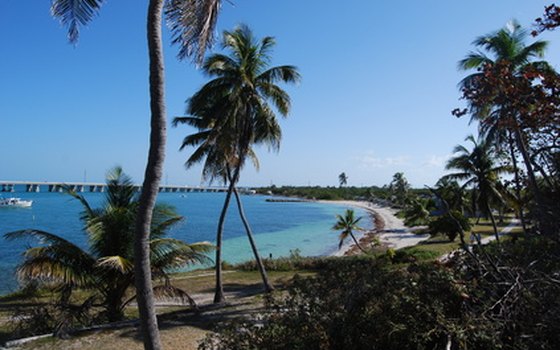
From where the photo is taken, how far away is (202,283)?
1934 cm

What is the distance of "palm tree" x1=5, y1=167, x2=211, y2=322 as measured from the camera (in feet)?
30.3

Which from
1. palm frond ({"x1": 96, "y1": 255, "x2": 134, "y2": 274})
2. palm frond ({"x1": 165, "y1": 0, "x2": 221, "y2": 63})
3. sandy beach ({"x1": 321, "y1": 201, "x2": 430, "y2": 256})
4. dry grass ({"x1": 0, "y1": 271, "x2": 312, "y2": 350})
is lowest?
sandy beach ({"x1": 321, "y1": 201, "x2": 430, "y2": 256})

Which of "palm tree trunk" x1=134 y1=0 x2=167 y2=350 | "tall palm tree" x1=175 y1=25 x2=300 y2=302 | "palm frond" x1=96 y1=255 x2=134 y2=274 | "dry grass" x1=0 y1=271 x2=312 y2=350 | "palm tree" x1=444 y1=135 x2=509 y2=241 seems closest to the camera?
"palm tree trunk" x1=134 y1=0 x2=167 y2=350

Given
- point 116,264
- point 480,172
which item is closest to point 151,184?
point 116,264

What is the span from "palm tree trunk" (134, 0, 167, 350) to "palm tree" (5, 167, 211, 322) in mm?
5353

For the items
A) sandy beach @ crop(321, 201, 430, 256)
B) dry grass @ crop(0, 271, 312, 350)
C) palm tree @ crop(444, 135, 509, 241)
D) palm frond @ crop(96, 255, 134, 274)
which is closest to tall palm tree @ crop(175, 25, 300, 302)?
dry grass @ crop(0, 271, 312, 350)

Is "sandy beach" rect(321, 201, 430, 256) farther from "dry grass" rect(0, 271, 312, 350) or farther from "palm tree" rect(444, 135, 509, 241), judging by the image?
"dry grass" rect(0, 271, 312, 350)

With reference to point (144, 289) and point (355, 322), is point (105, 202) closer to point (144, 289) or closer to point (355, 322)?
point (144, 289)

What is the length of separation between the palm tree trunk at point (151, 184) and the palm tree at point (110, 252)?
535 cm

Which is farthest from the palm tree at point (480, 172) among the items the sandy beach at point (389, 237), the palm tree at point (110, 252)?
the palm tree at point (110, 252)

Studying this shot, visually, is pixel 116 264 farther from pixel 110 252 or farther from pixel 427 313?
pixel 427 313

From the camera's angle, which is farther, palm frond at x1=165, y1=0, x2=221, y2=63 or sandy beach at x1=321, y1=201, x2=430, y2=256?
sandy beach at x1=321, y1=201, x2=430, y2=256

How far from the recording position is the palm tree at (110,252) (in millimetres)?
9242

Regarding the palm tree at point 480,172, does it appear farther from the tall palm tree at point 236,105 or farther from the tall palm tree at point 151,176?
the tall palm tree at point 151,176
